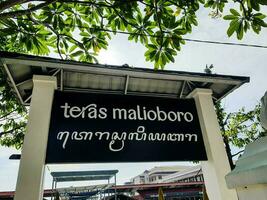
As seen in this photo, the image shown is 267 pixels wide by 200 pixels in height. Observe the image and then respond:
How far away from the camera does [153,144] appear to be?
12.0ft

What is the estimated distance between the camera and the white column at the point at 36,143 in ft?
9.22

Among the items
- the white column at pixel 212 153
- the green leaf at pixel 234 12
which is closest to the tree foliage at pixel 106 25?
the green leaf at pixel 234 12

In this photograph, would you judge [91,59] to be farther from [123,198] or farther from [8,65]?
[123,198]

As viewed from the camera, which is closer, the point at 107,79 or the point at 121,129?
the point at 121,129

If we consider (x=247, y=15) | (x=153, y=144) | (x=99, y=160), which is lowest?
(x=99, y=160)

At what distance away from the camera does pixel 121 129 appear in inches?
143

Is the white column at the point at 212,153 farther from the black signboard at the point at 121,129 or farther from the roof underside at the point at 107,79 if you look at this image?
the roof underside at the point at 107,79

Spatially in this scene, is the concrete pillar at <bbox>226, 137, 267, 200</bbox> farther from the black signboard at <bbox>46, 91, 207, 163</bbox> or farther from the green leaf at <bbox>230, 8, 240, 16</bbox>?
the black signboard at <bbox>46, 91, 207, 163</bbox>

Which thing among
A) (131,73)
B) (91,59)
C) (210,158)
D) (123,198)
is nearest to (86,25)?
(91,59)

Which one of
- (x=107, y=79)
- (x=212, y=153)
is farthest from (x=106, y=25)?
(x=212, y=153)

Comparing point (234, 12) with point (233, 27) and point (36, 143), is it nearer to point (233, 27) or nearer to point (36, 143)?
point (233, 27)

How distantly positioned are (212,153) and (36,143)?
8.46 ft

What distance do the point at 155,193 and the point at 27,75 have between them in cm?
1652

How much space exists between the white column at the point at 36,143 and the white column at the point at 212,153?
243cm
